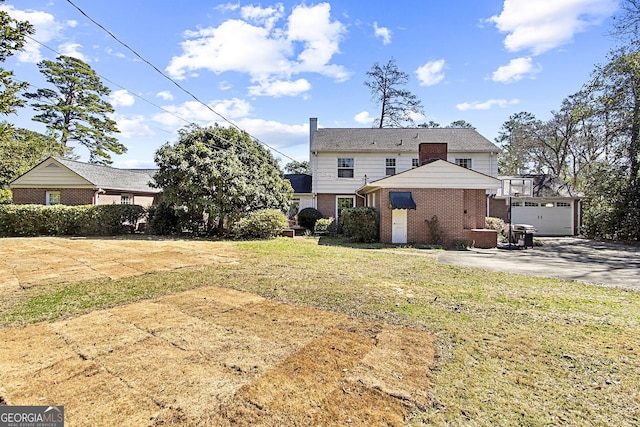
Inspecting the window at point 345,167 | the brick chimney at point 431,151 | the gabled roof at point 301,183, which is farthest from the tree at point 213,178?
the brick chimney at point 431,151

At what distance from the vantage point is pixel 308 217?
19.5 metres

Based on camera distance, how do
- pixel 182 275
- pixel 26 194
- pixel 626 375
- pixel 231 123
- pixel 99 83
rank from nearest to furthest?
1. pixel 626 375
2. pixel 182 275
3. pixel 231 123
4. pixel 26 194
5. pixel 99 83

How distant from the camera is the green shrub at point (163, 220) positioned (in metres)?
16.4

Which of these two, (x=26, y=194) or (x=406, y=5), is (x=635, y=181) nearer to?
(x=406, y=5)

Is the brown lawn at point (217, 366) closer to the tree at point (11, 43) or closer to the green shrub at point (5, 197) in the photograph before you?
the tree at point (11, 43)

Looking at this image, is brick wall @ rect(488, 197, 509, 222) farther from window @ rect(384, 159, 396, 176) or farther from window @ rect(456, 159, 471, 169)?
window @ rect(384, 159, 396, 176)

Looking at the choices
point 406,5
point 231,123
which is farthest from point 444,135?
point 231,123

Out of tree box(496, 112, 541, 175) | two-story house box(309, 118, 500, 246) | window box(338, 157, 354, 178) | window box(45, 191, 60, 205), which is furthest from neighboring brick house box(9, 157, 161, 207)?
tree box(496, 112, 541, 175)

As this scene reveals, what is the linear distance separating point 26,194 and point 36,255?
13124 millimetres

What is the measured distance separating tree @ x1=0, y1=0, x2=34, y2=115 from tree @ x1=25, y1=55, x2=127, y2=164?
22.2 m

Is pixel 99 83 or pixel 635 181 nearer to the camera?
pixel 635 181

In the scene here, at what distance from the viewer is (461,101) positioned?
19.1 metres

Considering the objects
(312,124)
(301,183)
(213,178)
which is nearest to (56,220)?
(213,178)

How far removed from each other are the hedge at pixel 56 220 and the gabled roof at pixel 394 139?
11952 mm
